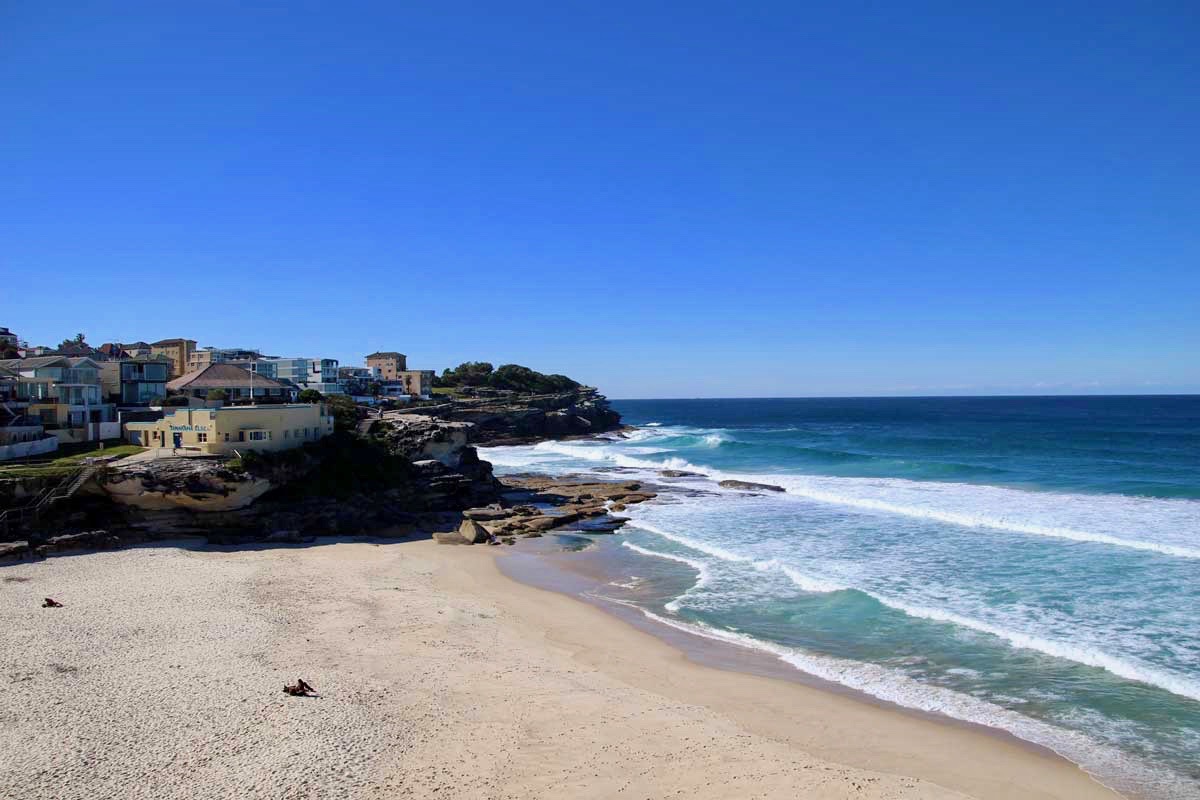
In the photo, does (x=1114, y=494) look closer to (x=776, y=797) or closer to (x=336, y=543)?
(x=776, y=797)

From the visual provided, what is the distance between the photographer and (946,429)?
290 ft

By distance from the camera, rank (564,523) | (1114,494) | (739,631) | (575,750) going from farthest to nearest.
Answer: (1114,494)
(564,523)
(739,631)
(575,750)

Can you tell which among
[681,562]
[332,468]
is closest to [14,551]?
[332,468]

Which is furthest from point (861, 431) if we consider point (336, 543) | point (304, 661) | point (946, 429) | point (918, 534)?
point (304, 661)

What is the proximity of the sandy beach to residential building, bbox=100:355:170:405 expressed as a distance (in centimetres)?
2403

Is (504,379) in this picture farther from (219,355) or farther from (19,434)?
(19,434)

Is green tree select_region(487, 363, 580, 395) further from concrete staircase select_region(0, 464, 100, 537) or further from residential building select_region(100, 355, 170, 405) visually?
concrete staircase select_region(0, 464, 100, 537)

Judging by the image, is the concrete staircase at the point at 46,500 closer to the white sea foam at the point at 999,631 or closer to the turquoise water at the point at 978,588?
the turquoise water at the point at 978,588

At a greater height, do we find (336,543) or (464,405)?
(464,405)

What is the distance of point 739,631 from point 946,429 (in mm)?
80519

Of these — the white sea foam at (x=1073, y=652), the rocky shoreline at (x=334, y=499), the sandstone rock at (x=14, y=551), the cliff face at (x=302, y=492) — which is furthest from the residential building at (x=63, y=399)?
the white sea foam at (x=1073, y=652)

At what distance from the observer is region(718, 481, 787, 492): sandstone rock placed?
43.0 meters

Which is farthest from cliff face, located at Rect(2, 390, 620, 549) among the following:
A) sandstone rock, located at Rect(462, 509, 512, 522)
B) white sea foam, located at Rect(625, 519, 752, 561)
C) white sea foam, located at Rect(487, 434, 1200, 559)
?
white sea foam, located at Rect(487, 434, 1200, 559)

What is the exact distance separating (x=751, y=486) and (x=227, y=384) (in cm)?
3177
